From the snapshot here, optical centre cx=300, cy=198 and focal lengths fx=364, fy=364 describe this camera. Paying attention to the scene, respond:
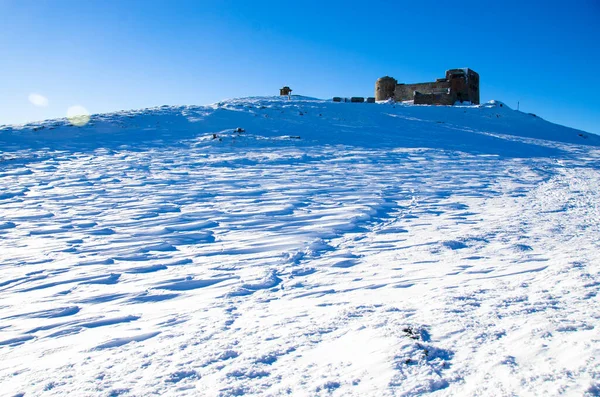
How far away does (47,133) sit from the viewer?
49.4ft

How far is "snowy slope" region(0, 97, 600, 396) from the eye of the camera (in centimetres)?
205

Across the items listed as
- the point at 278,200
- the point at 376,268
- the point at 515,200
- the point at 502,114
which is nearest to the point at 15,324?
the point at 376,268

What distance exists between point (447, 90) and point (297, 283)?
32.5 metres

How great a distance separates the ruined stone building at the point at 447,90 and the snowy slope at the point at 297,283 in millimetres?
23246

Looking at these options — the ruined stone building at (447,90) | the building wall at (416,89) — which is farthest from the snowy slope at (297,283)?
the building wall at (416,89)

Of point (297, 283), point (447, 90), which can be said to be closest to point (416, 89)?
point (447, 90)

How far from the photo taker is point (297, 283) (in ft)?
11.0

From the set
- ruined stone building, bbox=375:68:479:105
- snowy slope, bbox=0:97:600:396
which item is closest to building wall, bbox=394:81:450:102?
ruined stone building, bbox=375:68:479:105

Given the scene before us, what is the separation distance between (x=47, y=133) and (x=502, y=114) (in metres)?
25.7

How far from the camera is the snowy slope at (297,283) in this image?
2047 millimetres

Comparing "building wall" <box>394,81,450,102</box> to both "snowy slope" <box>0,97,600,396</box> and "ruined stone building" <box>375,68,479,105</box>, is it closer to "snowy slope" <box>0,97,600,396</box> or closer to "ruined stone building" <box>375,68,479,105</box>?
"ruined stone building" <box>375,68,479,105</box>

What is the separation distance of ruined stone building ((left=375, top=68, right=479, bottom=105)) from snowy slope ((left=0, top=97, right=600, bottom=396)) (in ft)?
76.3

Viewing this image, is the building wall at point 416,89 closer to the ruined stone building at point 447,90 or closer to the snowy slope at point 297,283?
the ruined stone building at point 447,90

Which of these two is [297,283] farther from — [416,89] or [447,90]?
[416,89]
